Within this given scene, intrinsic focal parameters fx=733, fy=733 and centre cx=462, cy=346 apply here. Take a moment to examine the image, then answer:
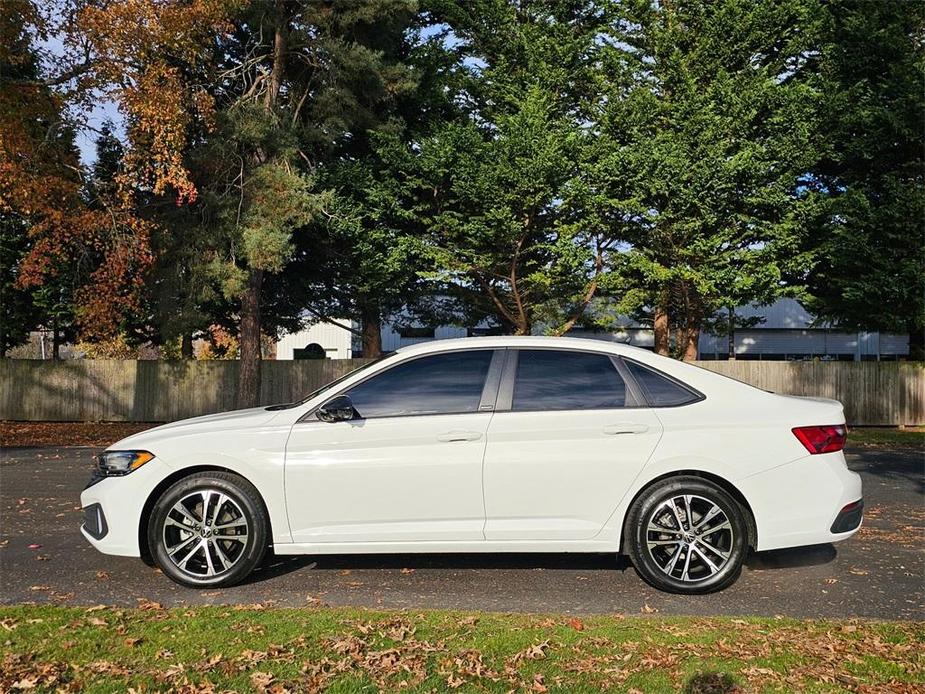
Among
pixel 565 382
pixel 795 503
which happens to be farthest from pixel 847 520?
pixel 565 382

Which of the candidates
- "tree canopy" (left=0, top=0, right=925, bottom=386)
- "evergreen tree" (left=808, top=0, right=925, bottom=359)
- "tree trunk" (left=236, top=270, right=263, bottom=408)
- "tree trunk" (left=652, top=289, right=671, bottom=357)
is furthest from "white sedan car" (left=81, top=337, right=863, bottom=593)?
"tree trunk" (left=652, top=289, right=671, bottom=357)

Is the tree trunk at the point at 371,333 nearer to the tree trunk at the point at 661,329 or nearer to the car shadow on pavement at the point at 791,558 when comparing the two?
the tree trunk at the point at 661,329

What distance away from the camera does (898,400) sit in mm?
21734

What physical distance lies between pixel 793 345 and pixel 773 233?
739 inches

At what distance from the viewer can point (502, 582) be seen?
5.38 meters

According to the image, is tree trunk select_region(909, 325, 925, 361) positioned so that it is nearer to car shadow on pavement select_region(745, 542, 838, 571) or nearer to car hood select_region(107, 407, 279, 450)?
car shadow on pavement select_region(745, 542, 838, 571)

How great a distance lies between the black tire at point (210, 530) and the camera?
17.0ft

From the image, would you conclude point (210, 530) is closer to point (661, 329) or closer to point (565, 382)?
point (565, 382)

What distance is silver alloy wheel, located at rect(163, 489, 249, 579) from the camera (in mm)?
5207

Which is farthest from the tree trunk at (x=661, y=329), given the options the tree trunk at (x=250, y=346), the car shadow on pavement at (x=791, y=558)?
the car shadow on pavement at (x=791, y=558)

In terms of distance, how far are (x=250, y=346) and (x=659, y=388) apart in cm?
1614

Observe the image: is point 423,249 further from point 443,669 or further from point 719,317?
point 443,669

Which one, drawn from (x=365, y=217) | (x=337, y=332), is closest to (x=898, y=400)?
(x=365, y=217)

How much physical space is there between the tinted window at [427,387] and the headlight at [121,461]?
156 centimetres
